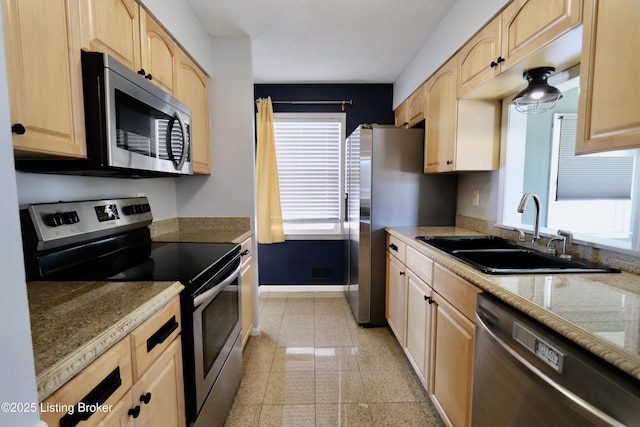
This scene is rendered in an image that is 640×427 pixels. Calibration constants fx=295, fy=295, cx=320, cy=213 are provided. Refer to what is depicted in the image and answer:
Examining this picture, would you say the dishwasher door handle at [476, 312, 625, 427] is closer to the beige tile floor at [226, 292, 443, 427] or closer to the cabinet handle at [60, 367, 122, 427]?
the beige tile floor at [226, 292, 443, 427]

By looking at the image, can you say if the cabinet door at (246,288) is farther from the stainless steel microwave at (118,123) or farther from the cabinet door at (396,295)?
the cabinet door at (396,295)

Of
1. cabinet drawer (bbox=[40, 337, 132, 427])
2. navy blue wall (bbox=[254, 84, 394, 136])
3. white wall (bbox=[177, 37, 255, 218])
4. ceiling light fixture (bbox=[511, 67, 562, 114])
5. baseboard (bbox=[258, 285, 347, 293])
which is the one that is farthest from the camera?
baseboard (bbox=[258, 285, 347, 293])

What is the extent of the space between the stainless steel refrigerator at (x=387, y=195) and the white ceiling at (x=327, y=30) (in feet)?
2.29

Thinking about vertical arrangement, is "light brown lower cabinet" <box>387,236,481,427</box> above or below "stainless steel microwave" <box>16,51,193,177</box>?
below

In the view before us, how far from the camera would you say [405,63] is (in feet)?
9.33

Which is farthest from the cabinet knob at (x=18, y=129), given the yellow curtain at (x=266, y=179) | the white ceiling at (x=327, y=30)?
the yellow curtain at (x=266, y=179)

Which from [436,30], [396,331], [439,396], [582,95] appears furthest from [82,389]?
[436,30]

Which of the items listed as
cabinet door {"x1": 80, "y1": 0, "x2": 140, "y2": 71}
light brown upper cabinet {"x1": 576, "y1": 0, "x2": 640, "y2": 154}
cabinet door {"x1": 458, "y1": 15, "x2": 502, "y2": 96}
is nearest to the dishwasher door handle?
light brown upper cabinet {"x1": 576, "y1": 0, "x2": 640, "y2": 154}

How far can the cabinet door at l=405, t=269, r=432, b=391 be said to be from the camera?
1.70 meters

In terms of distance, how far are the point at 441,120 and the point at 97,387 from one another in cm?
230

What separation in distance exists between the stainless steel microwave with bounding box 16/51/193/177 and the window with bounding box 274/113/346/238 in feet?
6.37

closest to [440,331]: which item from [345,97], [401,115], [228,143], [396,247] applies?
[396,247]

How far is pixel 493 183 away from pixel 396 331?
4.31 feet

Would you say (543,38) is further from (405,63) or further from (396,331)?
(396,331)
